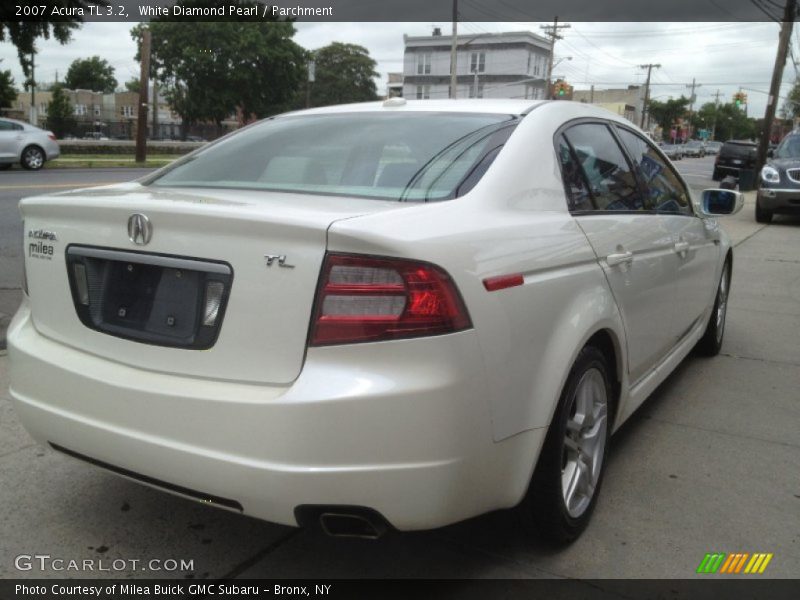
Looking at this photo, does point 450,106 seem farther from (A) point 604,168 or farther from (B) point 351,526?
(B) point 351,526

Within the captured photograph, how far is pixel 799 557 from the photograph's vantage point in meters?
2.71

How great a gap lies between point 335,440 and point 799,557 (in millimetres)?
1816

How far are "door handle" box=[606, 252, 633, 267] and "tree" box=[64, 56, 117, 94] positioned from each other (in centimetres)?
12253

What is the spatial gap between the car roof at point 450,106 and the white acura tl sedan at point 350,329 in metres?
0.07

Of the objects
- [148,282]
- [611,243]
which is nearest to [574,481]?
[611,243]

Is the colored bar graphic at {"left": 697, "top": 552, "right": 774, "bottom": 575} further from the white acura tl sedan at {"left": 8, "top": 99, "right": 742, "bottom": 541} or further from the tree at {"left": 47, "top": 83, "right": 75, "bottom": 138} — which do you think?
the tree at {"left": 47, "top": 83, "right": 75, "bottom": 138}

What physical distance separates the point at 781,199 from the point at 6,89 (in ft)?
195

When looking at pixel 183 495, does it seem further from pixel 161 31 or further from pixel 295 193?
pixel 161 31

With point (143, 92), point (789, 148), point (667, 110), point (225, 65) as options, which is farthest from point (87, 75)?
point (789, 148)

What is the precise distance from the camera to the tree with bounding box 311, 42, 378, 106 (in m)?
82.9

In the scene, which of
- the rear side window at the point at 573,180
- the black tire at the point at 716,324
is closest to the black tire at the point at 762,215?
the black tire at the point at 716,324

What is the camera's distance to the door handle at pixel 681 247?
3.72 meters

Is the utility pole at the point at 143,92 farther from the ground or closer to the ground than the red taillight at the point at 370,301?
farther from the ground

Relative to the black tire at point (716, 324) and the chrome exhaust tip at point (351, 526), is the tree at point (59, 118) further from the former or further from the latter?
the chrome exhaust tip at point (351, 526)
